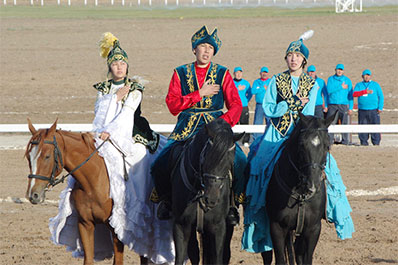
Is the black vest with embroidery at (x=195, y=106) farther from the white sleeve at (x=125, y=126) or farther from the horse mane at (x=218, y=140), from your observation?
the horse mane at (x=218, y=140)

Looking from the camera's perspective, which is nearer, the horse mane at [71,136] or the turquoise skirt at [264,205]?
the horse mane at [71,136]

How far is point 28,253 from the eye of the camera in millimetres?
8781

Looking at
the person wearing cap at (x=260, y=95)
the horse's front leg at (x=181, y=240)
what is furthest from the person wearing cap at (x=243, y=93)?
the horse's front leg at (x=181, y=240)

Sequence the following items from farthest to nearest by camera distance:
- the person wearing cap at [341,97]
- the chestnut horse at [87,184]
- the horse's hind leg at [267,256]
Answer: the person wearing cap at [341,97]
the horse's hind leg at [267,256]
the chestnut horse at [87,184]

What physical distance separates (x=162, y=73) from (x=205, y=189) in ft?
62.9

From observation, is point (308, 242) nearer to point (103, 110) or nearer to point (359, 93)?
point (103, 110)

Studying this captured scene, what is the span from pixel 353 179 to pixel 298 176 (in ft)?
22.2

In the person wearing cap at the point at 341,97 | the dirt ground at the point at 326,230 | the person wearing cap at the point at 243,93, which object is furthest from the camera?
the person wearing cap at the point at 243,93

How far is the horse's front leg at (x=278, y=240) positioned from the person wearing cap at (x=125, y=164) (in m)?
1.38

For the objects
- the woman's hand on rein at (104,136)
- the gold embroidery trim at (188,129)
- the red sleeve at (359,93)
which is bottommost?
the red sleeve at (359,93)

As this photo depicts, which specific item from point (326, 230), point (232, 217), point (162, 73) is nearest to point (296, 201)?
point (232, 217)

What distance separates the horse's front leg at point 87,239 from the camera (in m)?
7.12

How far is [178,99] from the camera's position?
711 centimetres

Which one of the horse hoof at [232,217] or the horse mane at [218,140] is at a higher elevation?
the horse mane at [218,140]
